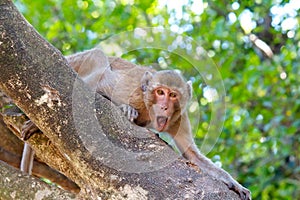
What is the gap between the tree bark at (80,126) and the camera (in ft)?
8.85

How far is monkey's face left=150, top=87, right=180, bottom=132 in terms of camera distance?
4.33 m

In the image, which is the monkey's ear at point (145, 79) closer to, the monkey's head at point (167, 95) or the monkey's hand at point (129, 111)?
the monkey's head at point (167, 95)

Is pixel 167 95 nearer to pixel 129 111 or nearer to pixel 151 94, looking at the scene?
pixel 151 94

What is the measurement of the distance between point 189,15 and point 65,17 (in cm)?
182

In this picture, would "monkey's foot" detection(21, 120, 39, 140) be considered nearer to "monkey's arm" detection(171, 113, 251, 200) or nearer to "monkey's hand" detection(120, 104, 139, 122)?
"monkey's hand" detection(120, 104, 139, 122)

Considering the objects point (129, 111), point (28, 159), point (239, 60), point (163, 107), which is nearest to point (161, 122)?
point (163, 107)

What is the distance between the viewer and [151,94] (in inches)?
181

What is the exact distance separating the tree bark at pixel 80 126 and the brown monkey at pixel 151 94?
1.40m

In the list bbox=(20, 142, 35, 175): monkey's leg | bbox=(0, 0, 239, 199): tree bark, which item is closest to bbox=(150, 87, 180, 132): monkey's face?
bbox=(20, 142, 35, 175): monkey's leg

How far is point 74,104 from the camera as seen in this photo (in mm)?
2803

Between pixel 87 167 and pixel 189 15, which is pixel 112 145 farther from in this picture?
pixel 189 15

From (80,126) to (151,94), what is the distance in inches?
72.6

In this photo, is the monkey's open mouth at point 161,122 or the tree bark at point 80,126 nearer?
the tree bark at point 80,126

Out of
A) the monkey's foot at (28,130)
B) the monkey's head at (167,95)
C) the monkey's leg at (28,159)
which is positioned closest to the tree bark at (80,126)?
the monkey's foot at (28,130)
